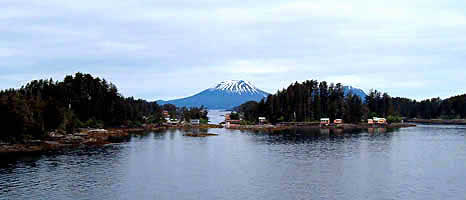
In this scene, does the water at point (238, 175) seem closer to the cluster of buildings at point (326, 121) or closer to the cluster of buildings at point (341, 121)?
the cluster of buildings at point (326, 121)

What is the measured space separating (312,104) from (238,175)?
432 feet

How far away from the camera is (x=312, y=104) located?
178 m

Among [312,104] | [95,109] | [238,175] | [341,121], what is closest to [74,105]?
[95,109]

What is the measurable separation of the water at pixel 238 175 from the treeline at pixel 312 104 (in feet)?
332

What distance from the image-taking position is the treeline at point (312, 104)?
578 feet

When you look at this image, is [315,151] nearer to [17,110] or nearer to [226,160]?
[226,160]

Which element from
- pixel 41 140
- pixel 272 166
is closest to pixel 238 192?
pixel 272 166

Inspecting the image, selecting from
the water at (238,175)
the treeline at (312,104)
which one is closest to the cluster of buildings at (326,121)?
the treeline at (312,104)

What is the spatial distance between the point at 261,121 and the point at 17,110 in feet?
395

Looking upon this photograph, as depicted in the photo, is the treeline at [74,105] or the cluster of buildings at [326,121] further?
the cluster of buildings at [326,121]

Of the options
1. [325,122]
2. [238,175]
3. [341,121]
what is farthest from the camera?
[341,121]

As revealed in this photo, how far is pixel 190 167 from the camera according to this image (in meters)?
57.6

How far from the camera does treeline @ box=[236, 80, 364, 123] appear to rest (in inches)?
6938

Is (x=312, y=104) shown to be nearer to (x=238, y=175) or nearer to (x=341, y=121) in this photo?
(x=341, y=121)
